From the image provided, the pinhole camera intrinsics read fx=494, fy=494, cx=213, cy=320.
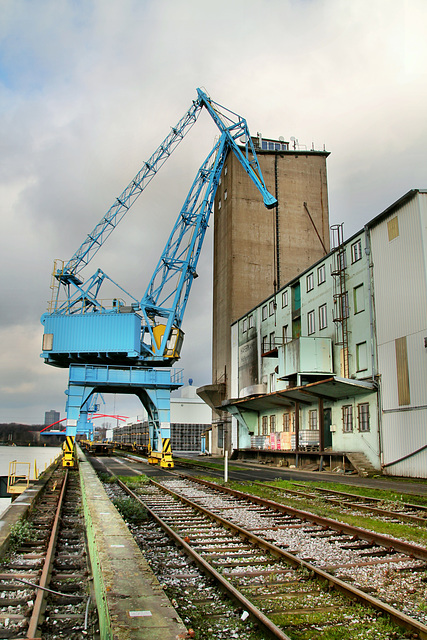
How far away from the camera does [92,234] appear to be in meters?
37.9

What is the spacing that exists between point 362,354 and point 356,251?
19.8 ft

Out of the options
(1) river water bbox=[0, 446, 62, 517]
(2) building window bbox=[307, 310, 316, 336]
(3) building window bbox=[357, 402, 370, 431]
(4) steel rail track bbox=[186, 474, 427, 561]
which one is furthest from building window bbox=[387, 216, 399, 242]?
(1) river water bbox=[0, 446, 62, 517]

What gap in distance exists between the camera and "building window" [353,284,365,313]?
27.8m

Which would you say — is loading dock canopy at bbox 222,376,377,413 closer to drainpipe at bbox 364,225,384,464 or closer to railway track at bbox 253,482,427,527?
drainpipe at bbox 364,225,384,464

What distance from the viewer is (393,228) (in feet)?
82.8

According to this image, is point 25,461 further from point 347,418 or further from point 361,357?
point 361,357

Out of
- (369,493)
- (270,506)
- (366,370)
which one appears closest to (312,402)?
(366,370)

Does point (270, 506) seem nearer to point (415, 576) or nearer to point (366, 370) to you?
point (415, 576)

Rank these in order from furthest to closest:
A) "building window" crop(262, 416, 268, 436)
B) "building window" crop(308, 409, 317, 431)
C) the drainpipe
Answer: "building window" crop(262, 416, 268, 436) → "building window" crop(308, 409, 317, 431) → the drainpipe

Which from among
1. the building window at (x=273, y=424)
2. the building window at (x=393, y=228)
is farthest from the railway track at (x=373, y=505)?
the building window at (x=273, y=424)

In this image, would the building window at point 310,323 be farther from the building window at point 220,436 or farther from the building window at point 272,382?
the building window at point 220,436

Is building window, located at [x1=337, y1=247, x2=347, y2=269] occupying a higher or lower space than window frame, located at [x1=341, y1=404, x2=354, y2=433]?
higher

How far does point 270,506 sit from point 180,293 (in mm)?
23677

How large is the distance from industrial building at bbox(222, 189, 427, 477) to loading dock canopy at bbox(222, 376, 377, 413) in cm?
7
